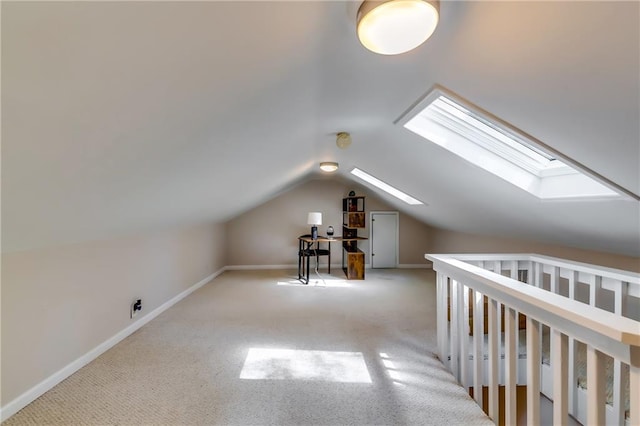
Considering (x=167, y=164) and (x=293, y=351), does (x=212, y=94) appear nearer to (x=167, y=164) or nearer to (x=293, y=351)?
(x=167, y=164)

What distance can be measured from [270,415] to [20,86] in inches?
74.1

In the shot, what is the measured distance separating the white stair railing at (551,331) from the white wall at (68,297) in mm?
2736

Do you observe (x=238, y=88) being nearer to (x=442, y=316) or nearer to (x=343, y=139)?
(x=343, y=139)

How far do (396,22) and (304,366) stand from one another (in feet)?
7.48

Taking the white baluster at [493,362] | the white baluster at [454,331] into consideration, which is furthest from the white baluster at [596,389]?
the white baluster at [454,331]

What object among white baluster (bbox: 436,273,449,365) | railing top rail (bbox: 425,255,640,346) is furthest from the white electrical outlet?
railing top rail (bbox: 425,255,640,346)

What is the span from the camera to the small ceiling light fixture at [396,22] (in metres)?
0.90

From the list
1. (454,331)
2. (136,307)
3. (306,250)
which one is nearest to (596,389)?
(454,331)

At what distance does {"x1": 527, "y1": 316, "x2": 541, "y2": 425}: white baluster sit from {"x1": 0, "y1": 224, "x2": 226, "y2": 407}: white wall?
2745mm

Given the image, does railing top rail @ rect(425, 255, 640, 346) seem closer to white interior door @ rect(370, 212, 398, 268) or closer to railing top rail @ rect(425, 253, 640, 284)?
railing top rail @ rect(425, 253, 640, 284)

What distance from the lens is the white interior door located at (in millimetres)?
6316

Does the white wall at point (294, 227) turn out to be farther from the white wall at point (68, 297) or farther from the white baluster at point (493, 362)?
the white baluster at point (493, 362)

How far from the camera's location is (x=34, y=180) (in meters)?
1.17

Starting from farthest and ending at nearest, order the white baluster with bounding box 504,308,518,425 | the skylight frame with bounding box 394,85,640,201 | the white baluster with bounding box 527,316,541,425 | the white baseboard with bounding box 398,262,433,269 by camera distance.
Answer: the white baseboard with bounding box 398,262,433,269
the skylight frame with bounding box 394,85,640,201
the white baluster with bounding box 504,308,518,425
the white baluster with bounding box 527,316,541,425
